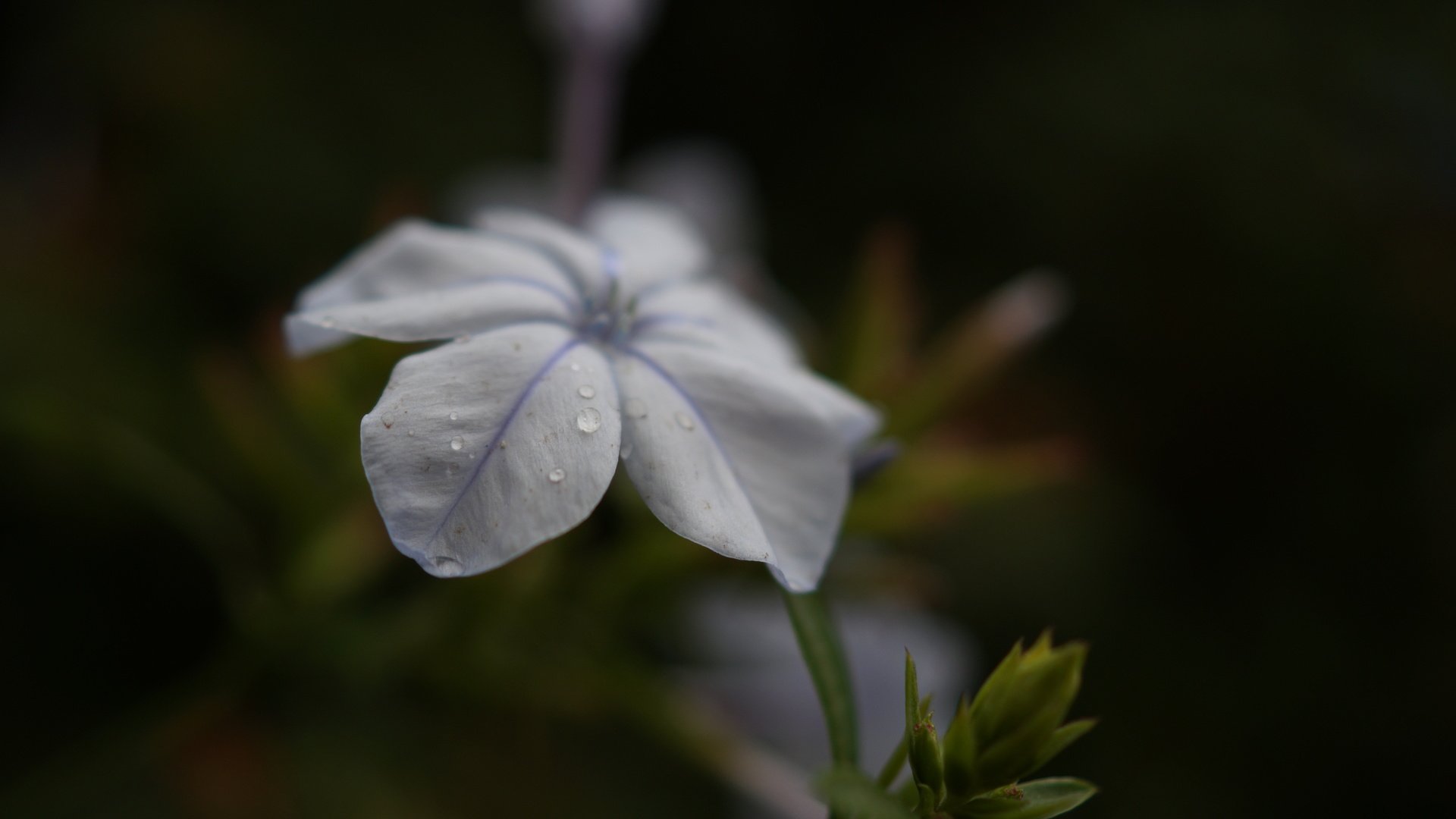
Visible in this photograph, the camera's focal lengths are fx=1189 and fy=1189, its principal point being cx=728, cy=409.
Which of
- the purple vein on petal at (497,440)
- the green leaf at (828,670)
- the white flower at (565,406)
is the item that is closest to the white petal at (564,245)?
the white flower at (565,406)

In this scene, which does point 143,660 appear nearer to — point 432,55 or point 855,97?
point 432,55

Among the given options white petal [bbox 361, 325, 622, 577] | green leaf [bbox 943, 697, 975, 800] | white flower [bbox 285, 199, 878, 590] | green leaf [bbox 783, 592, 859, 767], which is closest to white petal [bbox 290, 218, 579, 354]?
white flower [bbox 285, 199, 878, 590]

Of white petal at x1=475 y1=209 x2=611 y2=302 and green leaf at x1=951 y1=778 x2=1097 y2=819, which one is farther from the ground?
white petal at x1=475 y1=209 x2=611 y2=302

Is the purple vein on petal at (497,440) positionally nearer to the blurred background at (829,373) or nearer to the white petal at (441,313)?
the white petal at (441,313)

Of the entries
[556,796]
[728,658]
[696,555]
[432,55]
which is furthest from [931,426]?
[432,55]

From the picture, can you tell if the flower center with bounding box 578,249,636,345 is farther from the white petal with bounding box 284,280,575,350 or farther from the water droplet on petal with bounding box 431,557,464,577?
the water droplet on petal with bounding box 431,557,464,577

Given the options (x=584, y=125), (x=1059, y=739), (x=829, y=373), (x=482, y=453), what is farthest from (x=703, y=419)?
(x=584, y=125)
